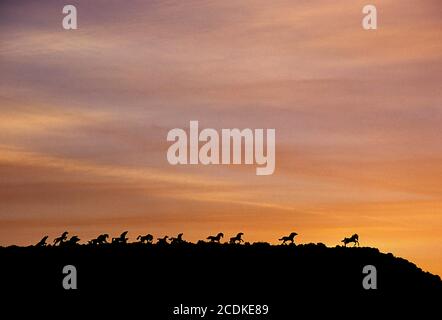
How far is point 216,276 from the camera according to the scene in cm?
8044

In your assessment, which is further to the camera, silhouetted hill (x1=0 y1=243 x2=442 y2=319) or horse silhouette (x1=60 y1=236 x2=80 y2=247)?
horse silhouette (x1=60 y1=236 x2=80 y2=247)

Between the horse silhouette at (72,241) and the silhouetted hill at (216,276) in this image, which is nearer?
the silhouetted hill at (216,276)

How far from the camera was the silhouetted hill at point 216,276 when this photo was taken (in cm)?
7775

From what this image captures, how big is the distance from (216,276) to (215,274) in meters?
0.29

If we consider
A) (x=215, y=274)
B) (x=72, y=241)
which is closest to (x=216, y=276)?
(x=215, y=274)

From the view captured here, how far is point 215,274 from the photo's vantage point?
80688 mm

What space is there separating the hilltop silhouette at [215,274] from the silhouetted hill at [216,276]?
7cm

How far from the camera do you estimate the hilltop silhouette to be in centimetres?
7800

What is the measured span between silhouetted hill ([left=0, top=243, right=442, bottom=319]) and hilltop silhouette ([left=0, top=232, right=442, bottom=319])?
75 millimetres

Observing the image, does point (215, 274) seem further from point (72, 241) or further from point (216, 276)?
point (72, 241)

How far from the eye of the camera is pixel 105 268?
3177 inches

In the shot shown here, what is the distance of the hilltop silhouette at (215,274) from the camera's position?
78000mm
